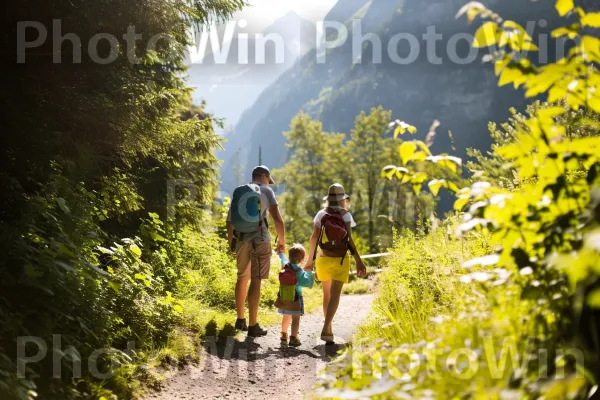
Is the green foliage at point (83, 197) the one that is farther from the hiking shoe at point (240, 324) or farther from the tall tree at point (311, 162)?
the tall tree at point (311, 162)

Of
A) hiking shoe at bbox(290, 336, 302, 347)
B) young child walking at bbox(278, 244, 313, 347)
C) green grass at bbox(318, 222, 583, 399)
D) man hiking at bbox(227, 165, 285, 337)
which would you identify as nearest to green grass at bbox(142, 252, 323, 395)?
man hiking at bbox(227, 165, 285, 337)

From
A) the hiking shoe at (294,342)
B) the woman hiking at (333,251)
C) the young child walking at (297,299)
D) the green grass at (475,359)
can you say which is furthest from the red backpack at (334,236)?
the green grass at (475,359)

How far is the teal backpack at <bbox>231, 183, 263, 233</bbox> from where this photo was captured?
6547 millimetres

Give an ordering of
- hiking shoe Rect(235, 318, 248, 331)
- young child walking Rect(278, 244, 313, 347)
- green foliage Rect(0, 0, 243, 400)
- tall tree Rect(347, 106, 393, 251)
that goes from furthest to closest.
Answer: tall tree Rect(347, 106, 393, 251), hiking shoe Rect(235, 318, 248, 331), young child walking Rect(278, 244, 313, 347), green foliage Rect(0, 0, 243, 400)

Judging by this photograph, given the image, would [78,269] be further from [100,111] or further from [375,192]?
[375,192]

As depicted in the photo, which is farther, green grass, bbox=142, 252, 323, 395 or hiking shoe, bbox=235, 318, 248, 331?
hiking shoe, bbox=235, 318, 248, 331

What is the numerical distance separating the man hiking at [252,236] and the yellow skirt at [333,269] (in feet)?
2.57

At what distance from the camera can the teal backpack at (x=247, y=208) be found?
655cm

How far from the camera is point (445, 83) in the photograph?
7244 inches

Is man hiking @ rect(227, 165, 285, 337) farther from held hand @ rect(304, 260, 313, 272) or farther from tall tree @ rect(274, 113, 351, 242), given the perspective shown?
tall tree @ rect(274, 113, 351, 242)

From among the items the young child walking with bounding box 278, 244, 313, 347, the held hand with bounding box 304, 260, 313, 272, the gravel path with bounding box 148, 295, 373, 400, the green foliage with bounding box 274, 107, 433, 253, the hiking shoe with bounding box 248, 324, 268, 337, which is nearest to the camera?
the gravel path with bounding box 148, 295, 373, 400

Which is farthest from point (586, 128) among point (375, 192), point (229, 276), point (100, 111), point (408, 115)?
point (408, 115)

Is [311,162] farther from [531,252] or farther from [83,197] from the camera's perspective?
[531,252]

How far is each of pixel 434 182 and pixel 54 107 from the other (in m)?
4.53
